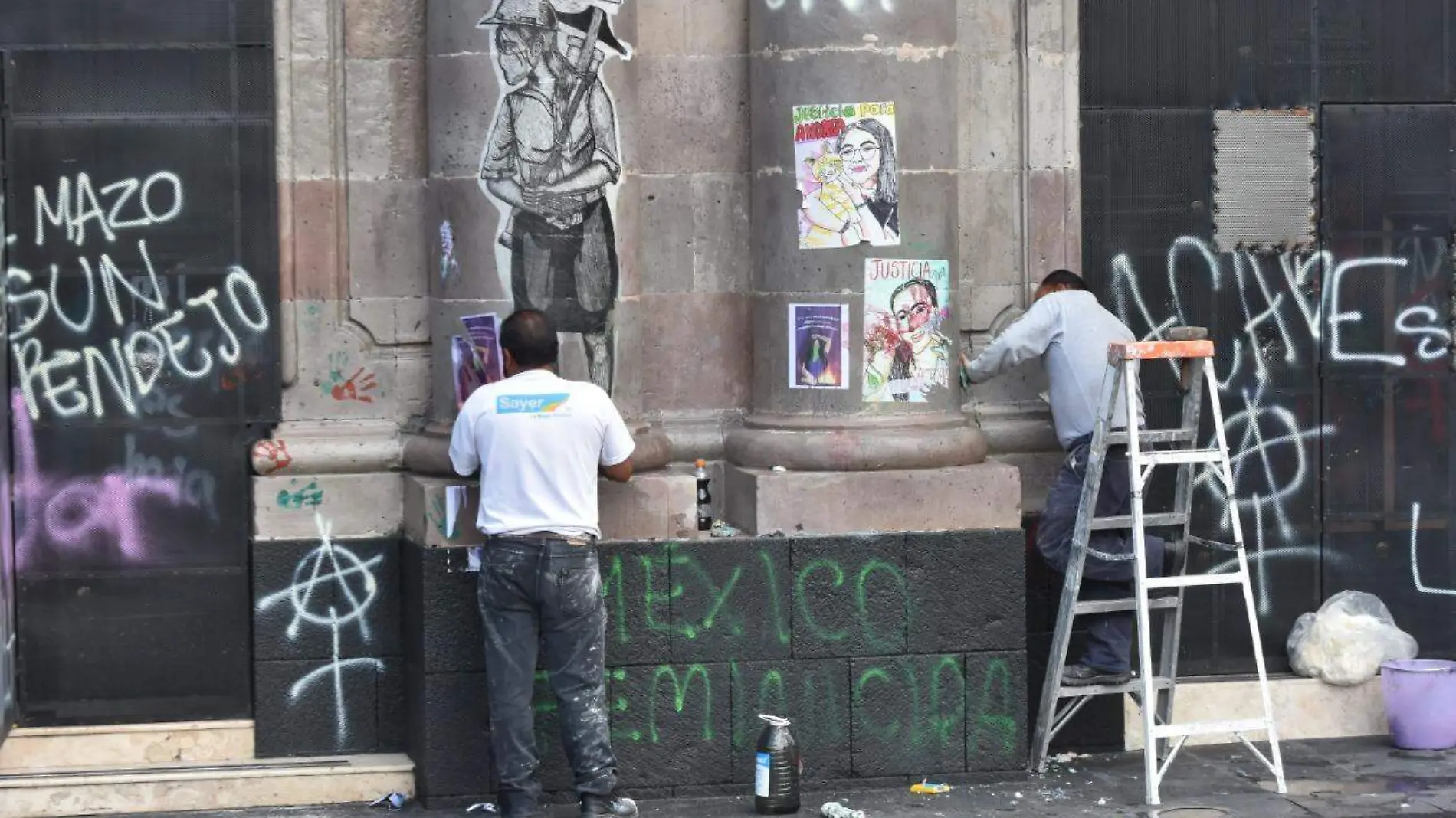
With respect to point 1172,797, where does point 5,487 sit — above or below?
above

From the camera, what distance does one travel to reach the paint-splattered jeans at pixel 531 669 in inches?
306

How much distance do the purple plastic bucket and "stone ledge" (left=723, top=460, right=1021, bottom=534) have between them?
2.13 meters

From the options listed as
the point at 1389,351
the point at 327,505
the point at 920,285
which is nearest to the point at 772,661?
the point at 920,285

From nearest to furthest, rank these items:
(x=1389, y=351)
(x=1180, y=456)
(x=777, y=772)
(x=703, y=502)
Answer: (x=777, y=772)
(x=1180, y=456)
(x=703, y=502)
(x=1389, y=351)

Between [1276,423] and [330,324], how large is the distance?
4.42 metres

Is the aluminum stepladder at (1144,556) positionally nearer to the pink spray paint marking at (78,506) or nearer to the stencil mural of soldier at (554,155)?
the stencil mural of soldier at (554,155)

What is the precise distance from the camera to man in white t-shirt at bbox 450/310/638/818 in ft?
25.3

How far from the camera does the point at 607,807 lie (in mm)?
7910

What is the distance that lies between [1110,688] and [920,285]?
1911 mm

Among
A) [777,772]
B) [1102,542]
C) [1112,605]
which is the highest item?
[1102,542]

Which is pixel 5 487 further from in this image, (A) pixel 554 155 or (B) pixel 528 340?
(A) pixel 554 155

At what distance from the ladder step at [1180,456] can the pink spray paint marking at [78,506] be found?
4.08 m

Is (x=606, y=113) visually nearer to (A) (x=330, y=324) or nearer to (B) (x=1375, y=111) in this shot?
(A) (x=330, y=324)

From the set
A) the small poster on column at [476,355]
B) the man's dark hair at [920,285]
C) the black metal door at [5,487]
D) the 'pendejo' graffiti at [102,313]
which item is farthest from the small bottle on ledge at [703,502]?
the black metal door at [5,487]
